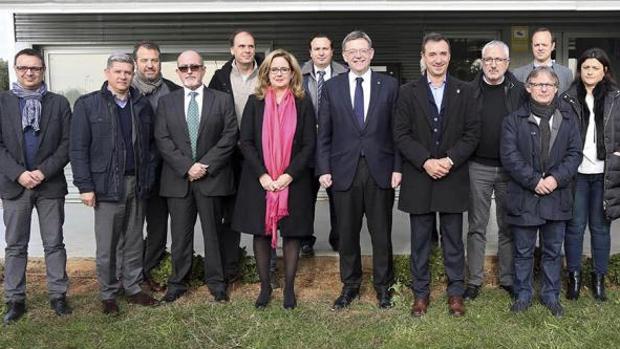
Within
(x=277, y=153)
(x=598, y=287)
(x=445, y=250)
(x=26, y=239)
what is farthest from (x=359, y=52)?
(x=26, y=239)

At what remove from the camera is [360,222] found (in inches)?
173

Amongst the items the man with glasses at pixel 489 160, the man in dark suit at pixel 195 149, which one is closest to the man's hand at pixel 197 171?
the man in dark suit at pixel 195 149

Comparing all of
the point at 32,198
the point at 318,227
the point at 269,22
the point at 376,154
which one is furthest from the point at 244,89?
the point at 269,22

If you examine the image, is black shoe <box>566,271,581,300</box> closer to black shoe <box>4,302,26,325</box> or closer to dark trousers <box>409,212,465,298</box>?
dark trousers <box>409,212,465,298</box>

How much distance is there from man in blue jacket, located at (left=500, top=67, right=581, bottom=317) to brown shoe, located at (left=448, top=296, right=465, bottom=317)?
62cm

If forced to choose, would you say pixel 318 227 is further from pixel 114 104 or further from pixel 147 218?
pixel 114 104

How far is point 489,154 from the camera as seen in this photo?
4375 mm

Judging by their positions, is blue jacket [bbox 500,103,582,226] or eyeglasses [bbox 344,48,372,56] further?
eyeglasses [bbox 344,48,372,56]

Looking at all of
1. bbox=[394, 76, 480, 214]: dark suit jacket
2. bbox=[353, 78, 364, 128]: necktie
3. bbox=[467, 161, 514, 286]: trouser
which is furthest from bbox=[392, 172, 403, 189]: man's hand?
bbox=[467, 161, 514, 286]: trouser

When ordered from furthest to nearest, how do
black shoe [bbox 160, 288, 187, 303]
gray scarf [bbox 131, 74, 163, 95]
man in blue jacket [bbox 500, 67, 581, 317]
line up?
1. gray scarf [bbox 131, 74, 163, 95]
2. black shoe [bbox 160, 288, 187, 303]
3. man in blue jacket [bbox 500, 67, 581, 317]

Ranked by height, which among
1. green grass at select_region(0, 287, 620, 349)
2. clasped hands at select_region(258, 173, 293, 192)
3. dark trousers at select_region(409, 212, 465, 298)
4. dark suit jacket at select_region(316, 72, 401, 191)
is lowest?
green grass at select_region(0, 287, 620, 349)

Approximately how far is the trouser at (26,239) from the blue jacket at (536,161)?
10.6 feet

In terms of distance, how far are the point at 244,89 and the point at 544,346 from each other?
2.84 meters

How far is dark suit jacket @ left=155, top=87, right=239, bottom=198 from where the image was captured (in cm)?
437
